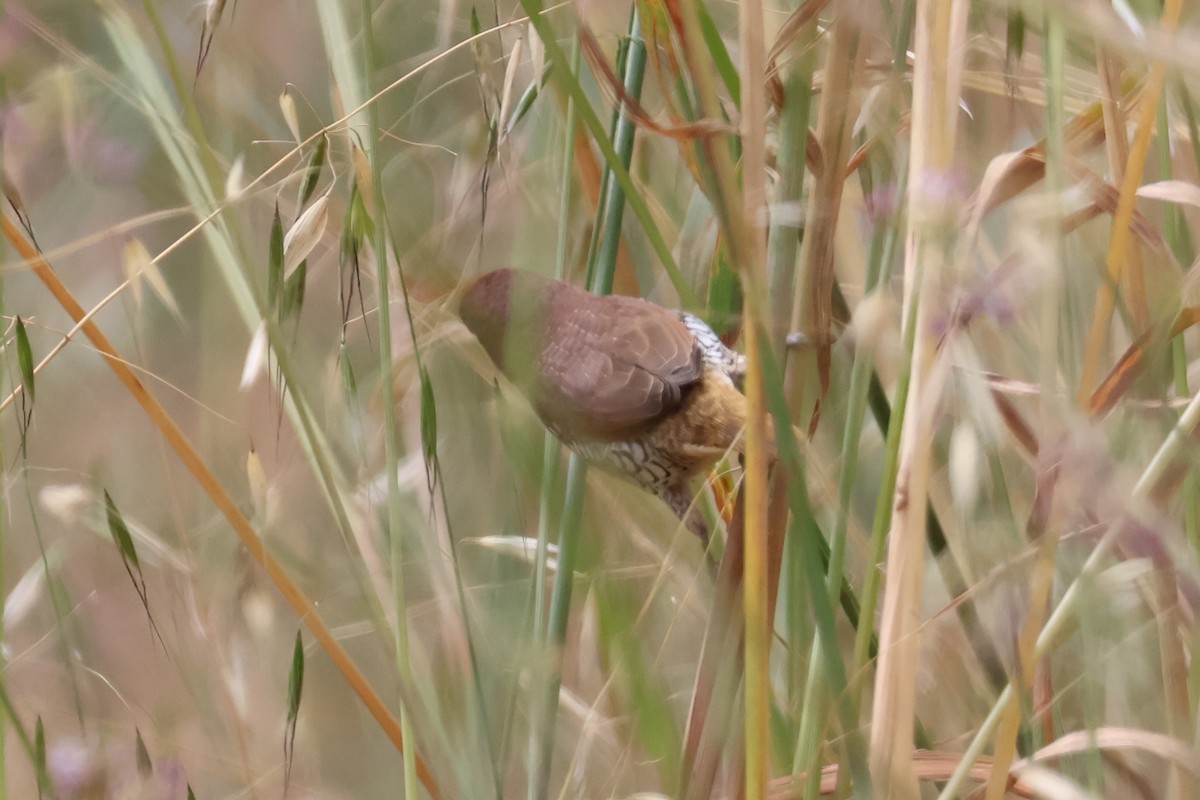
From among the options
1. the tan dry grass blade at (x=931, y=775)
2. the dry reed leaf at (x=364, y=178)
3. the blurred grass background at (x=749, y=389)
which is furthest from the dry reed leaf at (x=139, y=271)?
the tan dry grass blade at (x=931, y=775)

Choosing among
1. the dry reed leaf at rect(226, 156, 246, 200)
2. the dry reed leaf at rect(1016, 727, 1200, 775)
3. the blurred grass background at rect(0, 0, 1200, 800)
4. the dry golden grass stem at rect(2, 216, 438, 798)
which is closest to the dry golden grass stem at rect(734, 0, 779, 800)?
the blurred grass background at rect(0, 0, 1200, 800)

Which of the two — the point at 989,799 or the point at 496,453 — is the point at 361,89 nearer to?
the point at 496,453

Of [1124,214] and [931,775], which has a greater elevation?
[1124,214]

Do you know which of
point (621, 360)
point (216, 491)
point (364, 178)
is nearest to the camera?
point (364, 178)

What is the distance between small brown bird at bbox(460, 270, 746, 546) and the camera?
0.71 meters

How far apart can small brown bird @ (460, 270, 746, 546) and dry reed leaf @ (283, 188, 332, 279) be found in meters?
0.16

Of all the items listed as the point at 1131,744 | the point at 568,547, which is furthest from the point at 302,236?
the point at 1131,744

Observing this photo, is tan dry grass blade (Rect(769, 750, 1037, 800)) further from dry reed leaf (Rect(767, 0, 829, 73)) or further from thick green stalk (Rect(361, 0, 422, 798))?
dry reed leaf (Rect(767, 0, 829, 73))

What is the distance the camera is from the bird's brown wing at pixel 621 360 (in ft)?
2.43

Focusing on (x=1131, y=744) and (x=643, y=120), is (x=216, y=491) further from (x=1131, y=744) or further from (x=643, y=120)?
(x=1131, y=744)

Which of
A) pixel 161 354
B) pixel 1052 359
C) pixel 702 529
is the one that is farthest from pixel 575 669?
pixel 161 354

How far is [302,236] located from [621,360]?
275 millimetres

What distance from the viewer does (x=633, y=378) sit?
2.52 feet

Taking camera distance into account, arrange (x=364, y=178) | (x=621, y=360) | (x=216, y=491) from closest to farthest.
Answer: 1. (x=364, y=178)
2. (x=216, y=491)
3. (x=621, y=360)
